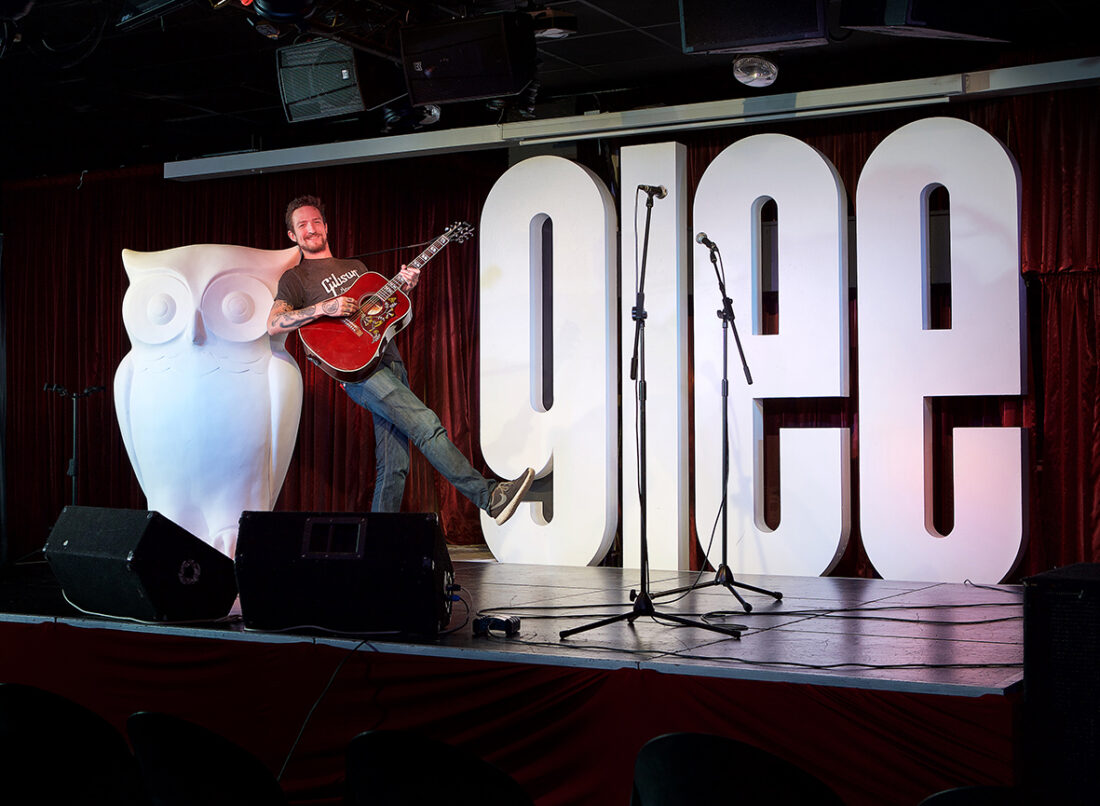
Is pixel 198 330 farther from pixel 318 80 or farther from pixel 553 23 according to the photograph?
pixel 553 23

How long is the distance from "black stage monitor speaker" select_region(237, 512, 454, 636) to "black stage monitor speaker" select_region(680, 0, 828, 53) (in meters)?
2.18

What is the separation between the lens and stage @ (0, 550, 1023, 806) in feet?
9.01

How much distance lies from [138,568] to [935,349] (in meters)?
3.97

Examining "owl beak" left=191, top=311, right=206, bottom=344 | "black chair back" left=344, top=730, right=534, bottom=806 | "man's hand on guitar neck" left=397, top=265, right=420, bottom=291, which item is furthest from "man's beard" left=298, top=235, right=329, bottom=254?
"black chair back" left=344, top=730, right=534, bottom=806

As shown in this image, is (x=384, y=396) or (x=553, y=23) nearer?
(x=553, y=23)

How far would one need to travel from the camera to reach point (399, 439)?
219 inches

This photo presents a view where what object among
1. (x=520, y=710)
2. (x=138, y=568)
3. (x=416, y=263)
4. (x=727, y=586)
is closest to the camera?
(x=520, y=710)

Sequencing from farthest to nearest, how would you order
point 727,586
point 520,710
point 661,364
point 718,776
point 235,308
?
1. point 661,364
2. point 235,308
3. point 727,586
4. point 520,710
5. point 718,776

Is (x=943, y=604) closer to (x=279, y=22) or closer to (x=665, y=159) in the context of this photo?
(x=665, y=159)

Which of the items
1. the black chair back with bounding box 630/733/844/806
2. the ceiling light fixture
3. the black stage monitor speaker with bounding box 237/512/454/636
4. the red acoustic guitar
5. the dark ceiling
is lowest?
the black chair back with bounding box 630/733/844/806

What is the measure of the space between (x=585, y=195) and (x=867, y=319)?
1769mm

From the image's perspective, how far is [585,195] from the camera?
259 inches

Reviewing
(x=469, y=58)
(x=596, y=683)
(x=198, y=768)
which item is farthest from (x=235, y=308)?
(x=198, y=768)

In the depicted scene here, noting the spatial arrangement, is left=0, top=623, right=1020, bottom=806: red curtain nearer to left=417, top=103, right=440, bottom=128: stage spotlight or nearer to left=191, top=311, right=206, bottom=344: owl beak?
left=191, top=311, right=206, bottom=344: owl beak
